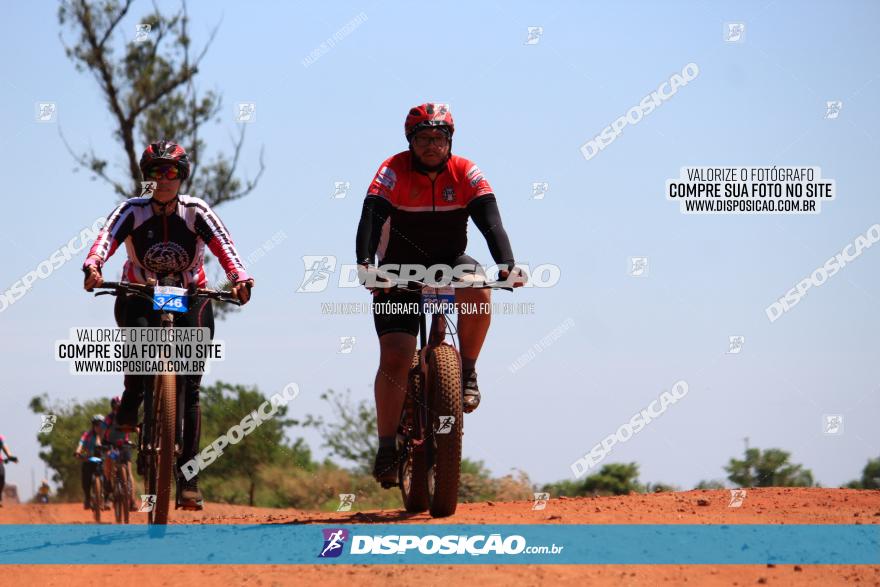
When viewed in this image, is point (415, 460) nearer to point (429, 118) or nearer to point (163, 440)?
point (163, 440)

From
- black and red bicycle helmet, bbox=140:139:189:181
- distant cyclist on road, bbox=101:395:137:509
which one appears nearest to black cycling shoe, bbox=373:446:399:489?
black and red bicycle helmet, bbox=140:139:189:181

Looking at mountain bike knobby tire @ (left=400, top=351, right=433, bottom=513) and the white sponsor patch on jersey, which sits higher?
the white sponsor patch on jersey

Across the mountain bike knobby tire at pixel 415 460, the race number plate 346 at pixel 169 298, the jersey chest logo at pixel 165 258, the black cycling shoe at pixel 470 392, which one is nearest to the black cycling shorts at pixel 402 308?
the mountain bike knobby tire at pixel 415 460

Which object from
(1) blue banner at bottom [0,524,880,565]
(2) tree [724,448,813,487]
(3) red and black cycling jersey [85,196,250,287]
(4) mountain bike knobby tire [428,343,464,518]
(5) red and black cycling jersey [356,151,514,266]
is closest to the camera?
(1) blue banner at bottom [0,524,880,565]

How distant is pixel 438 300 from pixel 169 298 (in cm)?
202

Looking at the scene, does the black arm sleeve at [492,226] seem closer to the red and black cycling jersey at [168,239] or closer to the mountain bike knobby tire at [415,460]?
the mountain bike knobby tire at [415,460]

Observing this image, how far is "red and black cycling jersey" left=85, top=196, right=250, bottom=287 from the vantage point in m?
9.90

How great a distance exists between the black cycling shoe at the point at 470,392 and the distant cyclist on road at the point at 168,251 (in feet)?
5.97

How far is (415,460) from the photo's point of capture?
32.4ft

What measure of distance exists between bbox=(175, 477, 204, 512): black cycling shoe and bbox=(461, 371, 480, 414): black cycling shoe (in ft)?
6.99

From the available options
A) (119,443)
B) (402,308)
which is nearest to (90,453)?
(119,443)

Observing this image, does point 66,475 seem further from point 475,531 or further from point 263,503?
point 475,531

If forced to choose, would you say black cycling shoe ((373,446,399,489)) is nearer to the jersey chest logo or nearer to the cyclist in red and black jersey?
the cyclist in red and black jersey

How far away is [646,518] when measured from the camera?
9289 millimetres
